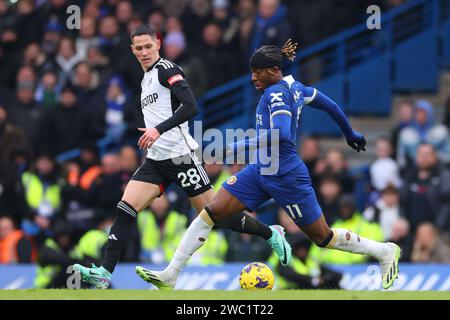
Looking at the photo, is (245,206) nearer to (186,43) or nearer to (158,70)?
(158,70)

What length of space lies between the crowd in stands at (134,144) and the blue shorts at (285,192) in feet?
10.2

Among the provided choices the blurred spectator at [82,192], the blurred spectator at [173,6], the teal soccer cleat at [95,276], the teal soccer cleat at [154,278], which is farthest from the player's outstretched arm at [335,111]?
the blurred spectator at [173,6]

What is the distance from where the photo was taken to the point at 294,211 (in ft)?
35.7

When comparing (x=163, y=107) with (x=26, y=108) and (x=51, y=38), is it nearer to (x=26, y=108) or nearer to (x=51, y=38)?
(x=26, y=108)

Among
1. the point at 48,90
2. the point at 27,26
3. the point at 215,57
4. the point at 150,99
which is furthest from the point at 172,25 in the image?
the point at 150,99

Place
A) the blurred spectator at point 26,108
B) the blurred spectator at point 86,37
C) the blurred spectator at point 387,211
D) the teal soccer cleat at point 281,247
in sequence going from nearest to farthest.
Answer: the teal soccer cleat at point 281,247 → the blurred spectator at point 387,211 → the blurred spectator at point 26,108 → the blurred spectator at point 86,37

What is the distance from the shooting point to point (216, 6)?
20.3 metres

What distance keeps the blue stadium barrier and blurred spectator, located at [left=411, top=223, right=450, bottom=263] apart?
2.01ft

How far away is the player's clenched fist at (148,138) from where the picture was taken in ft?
34.9

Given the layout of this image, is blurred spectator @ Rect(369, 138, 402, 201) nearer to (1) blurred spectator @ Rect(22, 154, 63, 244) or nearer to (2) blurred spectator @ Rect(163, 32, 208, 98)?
(2) blurred spectator @ Rect(163, 32, 208, 98)

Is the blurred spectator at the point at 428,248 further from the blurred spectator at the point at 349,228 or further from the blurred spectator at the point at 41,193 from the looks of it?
the blurred spectator at the point at 41,193

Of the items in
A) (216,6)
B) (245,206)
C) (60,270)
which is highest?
(216,6)
